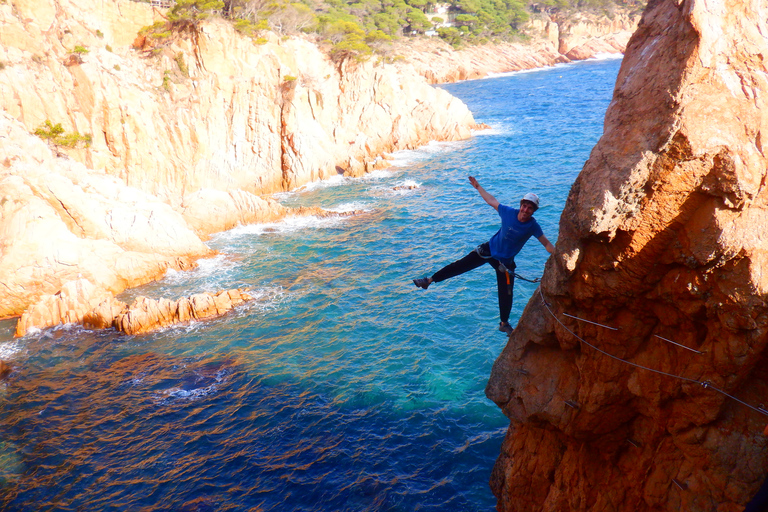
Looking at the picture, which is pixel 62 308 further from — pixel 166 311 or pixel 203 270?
pixel 203 270

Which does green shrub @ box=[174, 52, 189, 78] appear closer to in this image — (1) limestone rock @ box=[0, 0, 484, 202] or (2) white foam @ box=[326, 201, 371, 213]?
(1) limestone rock @ box=[0, 0, 484, 202]

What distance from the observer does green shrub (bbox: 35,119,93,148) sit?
24172mm

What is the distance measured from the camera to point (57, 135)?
24406 millimetres

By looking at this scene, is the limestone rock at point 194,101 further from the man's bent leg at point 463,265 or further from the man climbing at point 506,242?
the man climbing at point 506,242

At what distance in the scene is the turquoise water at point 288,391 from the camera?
10.8m

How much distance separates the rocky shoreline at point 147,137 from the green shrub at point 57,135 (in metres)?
0.33

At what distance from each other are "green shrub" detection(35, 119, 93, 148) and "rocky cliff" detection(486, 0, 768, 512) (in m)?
25.7

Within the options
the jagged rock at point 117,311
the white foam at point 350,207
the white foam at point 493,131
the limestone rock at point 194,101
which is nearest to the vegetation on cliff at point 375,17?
the limestone rock at point 194,101

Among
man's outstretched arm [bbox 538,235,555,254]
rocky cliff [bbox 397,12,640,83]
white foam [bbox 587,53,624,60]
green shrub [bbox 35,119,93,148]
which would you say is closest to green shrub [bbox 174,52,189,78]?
green shrub [bbox 35,119,93,148]

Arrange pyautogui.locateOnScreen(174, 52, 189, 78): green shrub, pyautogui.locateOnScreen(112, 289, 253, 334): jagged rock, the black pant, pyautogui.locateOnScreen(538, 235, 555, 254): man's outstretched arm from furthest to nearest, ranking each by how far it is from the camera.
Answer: pyautogui.locateOnScreen(174, 52, 189, 78): green shrub, pyautogui.locateOnScreen(112, 289, 253, 334): jagged rock, the black pant, pyautogui.locateOnScreen(538, 235, 555, 254): man's outstretched arm

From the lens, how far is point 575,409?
6617 mm

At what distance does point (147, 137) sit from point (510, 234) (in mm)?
24883

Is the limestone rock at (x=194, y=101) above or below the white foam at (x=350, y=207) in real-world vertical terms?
above

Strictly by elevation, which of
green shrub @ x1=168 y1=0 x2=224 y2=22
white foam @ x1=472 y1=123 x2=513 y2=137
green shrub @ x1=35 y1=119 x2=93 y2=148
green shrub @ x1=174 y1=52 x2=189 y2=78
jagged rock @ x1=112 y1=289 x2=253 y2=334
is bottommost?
jagged rock @ x1=112 y1=289 x2=253 y2=334
